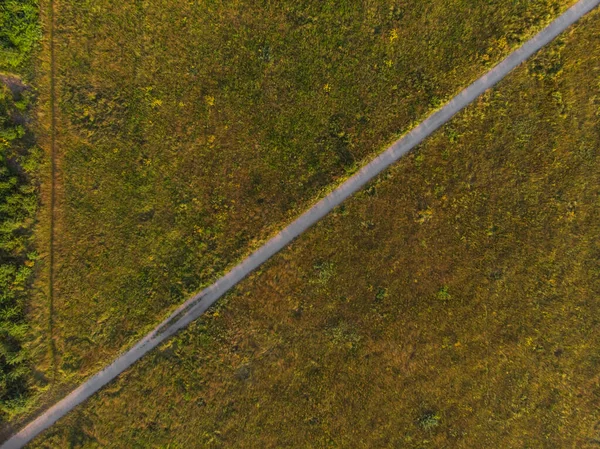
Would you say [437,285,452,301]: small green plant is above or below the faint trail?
above

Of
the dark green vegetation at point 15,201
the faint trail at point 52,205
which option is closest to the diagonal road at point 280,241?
the faint trail at point 52,205

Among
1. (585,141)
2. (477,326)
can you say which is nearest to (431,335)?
(477,326)

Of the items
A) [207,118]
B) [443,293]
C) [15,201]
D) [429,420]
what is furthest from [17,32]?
[429,420]

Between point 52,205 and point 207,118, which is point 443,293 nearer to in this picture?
point 207,118

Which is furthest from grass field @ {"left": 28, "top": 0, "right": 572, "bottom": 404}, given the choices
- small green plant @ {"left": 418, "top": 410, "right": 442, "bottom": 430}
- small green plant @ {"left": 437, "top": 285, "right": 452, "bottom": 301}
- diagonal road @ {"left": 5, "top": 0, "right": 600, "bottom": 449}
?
small green plant @ {"left": 418, "top": 410, "right": 442, "bottom": 430}

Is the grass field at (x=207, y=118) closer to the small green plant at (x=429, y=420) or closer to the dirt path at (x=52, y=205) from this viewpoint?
the dirt path at (x=52, y=205)

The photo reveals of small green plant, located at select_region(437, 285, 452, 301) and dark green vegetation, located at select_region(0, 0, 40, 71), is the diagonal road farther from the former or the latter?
dark green vegetation, located at select_region(0, 0, 40, 71)

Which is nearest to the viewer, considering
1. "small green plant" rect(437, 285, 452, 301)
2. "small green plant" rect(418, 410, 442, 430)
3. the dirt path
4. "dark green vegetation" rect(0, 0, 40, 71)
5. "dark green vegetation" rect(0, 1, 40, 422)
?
"dark green vegetation" rect(0, 0, 40, 71)
